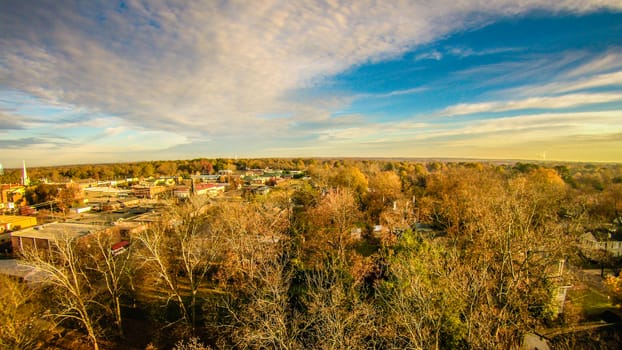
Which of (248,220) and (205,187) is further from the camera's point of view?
(205,187)

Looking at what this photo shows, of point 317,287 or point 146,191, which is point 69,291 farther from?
point 146,191

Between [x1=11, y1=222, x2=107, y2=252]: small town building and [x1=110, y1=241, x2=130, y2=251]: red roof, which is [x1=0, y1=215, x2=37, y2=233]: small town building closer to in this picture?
[x1=11, y1=222, x2=107, y2=252]: small town building

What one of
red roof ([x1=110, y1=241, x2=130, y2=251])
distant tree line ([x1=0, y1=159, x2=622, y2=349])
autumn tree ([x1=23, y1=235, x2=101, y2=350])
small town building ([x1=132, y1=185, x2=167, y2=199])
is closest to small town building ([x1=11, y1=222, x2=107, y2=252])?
red roof ([x1=110, y1=241, x2=130, y2=251])

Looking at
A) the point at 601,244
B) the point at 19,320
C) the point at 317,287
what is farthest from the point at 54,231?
the point at 601,244

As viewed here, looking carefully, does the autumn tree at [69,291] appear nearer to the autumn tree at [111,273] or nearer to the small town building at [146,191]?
the autumn tree at [111,273]

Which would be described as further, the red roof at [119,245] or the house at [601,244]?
the red roof at [119,245]

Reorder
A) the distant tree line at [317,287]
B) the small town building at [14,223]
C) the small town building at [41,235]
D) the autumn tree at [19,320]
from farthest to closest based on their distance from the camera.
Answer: the small town building at [14,223] < the small town building at [41,235] < the autumn tree at [19,320] < the distant tree line at [317,287]

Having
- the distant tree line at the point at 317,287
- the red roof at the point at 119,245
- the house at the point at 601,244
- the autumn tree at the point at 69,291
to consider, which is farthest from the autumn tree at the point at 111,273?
the house at the point at 601,244

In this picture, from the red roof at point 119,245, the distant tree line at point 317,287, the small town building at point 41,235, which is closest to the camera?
the distant tree line at point 317,287

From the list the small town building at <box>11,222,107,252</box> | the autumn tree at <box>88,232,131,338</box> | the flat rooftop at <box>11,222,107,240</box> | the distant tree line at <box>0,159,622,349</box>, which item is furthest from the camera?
the flat rooftop at <box>11,222,107,240</box>

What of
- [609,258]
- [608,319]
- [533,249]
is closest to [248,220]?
[533,249]

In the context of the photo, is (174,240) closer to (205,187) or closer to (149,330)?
(149,330)
